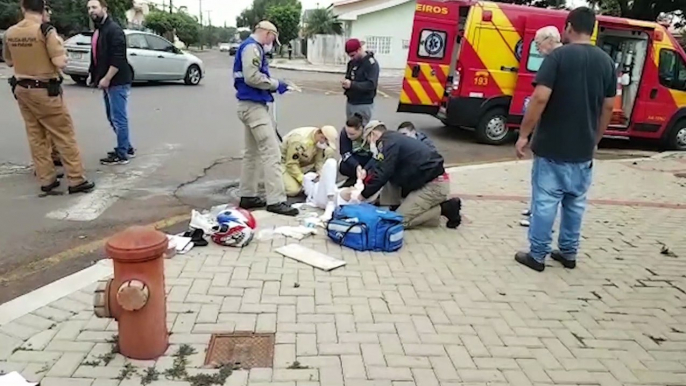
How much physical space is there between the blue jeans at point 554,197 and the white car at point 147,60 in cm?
1394

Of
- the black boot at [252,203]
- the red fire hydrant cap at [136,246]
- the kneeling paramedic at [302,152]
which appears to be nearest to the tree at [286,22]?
the kneeling paramedic at [302,152]

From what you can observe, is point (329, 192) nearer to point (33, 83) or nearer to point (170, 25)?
point (33, 83)

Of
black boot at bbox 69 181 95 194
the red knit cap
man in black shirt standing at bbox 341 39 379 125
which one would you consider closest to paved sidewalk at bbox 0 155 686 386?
black boot at bbox 69 181 95 194

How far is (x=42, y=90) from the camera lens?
5.96m

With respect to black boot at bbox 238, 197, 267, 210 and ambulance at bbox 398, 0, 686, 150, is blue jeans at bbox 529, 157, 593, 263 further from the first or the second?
ambulance at bbox 398, 0, 686, 150

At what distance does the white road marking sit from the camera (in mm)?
5543

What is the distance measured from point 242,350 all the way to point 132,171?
4524mm

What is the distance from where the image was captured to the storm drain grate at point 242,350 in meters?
3.19

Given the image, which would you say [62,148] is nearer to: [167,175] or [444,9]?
[167,175]

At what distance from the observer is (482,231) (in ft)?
18.7

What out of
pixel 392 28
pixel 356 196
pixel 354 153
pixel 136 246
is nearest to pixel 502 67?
pixel 354 153

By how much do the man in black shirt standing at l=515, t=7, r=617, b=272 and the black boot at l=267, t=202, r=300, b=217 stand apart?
2.18 metres

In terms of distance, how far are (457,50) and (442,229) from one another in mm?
5701

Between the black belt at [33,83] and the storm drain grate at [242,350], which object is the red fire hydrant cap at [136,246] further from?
the black belt at [33,83]
